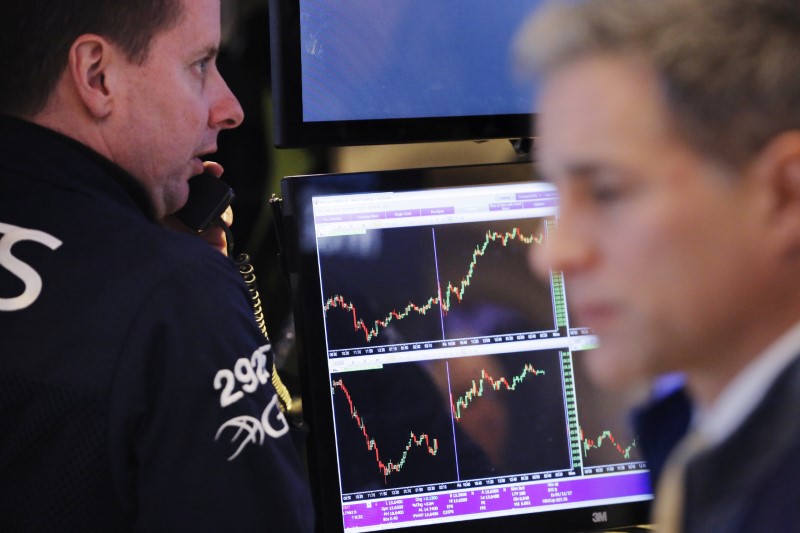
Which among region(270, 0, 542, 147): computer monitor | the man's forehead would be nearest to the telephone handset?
region(270, 0, 542, 147): computer monitor

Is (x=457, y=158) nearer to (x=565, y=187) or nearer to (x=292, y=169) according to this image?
(x=292, y=169)

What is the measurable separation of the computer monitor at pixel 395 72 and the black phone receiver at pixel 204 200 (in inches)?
4.8

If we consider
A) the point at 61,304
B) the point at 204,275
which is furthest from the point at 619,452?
the point at 61,304

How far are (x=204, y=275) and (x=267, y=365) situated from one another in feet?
0.44

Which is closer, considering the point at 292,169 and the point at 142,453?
the point at 142,453

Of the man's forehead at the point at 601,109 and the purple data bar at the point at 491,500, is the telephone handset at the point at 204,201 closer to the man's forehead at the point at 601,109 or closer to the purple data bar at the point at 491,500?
the purple data bar at the point at 491,500

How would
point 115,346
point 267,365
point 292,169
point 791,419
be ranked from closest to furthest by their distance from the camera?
1. point 791,419
2. point 115,346
3. point 267,365
4. point 292,169

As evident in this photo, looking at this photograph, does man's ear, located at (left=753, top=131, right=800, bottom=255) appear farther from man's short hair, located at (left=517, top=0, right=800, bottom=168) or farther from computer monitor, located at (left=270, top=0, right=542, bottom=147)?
computer monitor, located at (left=270, top=0, right=542, bottom=147)

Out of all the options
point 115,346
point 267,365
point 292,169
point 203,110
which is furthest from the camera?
point 292,169

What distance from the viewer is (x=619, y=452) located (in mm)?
1367

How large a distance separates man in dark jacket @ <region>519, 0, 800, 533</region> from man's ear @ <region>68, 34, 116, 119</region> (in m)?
0.71

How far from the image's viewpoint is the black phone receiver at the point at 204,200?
1429mm

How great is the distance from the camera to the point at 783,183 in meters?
0.51

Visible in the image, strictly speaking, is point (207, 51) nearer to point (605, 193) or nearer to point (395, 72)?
point (395, 72)
